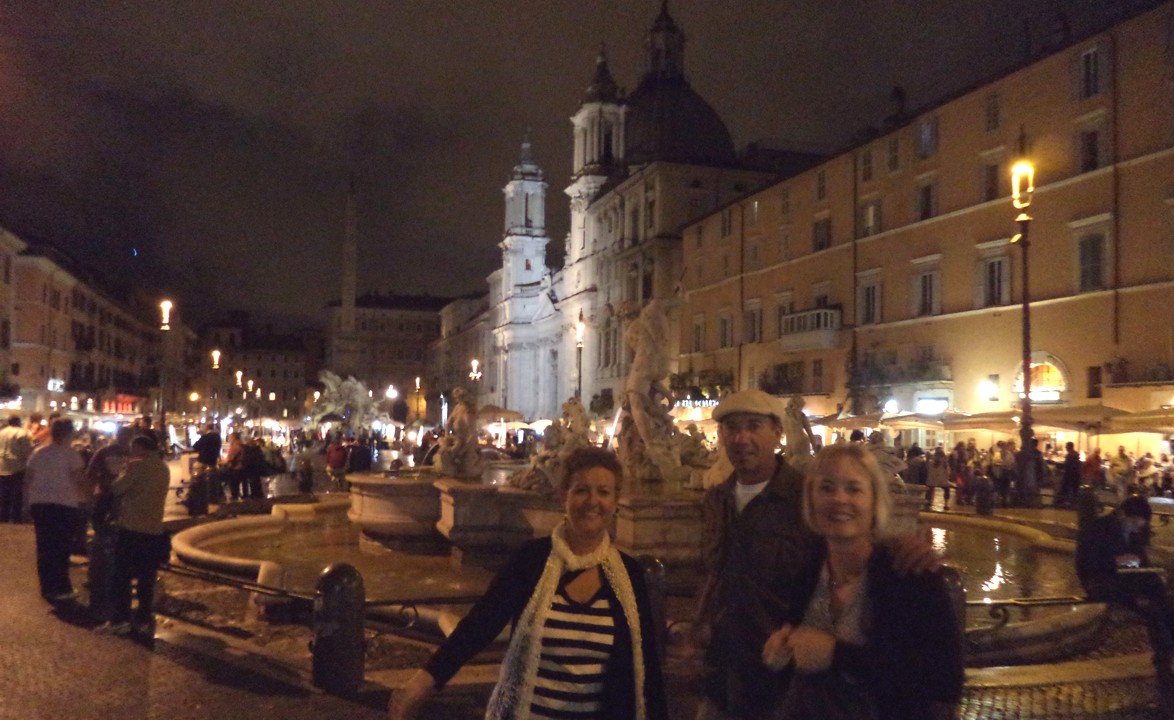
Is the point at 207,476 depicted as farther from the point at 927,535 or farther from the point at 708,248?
the point at 708,248

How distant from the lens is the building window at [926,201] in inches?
1373

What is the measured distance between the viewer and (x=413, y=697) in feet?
10.2

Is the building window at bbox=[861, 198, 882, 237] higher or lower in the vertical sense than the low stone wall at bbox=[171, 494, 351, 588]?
higher

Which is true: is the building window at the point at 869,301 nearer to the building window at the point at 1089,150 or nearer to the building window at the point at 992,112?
the building window at the point at 992,112

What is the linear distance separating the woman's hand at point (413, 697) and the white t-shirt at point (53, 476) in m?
7.84

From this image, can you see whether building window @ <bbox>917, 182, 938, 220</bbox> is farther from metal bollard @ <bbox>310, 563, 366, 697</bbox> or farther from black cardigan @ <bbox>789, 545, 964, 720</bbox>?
black cardigan @ <bbox>789, 545, 964, 720</bbox>

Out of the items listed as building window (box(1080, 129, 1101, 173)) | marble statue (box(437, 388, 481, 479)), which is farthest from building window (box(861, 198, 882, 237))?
marble statue (box(437, 388, 481, 479))

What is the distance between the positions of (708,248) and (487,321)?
5273 centimetres

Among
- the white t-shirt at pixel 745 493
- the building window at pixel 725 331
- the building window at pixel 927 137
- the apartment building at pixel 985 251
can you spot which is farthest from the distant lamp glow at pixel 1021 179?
the building window at pixel 725 331

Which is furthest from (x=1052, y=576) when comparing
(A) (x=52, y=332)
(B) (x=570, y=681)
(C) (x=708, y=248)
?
(A) (x=52, y=332)

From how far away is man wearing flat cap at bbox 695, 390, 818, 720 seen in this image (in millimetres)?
3174

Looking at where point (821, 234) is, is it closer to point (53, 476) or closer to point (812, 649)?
point (53, 476)

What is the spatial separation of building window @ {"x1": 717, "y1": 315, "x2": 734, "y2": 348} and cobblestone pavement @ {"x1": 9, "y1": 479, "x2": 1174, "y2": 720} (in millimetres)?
41849

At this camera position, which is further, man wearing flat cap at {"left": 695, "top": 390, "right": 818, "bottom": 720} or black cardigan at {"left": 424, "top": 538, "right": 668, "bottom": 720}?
man wearing flat cap at {"left": 695, "top": 390, "right": 818, "bottom": 720}
